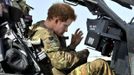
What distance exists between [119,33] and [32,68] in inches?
35.5

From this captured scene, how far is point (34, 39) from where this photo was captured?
14.3 ft

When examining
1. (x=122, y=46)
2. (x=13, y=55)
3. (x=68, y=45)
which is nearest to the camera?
(x=13, y=55)

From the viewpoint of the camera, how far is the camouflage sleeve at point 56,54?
4.25 metres

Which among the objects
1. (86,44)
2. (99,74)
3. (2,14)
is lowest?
(99,74)

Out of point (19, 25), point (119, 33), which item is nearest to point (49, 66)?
point (19, 25)

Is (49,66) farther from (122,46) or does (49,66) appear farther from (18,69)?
(122,46)

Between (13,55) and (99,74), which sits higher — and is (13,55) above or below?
above

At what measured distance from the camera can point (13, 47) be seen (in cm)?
408

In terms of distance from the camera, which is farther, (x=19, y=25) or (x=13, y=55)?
(x=19, y=25)

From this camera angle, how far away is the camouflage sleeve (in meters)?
4.25

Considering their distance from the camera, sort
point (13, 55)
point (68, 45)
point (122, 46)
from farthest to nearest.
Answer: point (68, 45) → point (122, 46) → point (13, 55)

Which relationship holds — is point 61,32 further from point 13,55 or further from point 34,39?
point 13,55

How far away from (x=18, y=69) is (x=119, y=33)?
1.03 meters

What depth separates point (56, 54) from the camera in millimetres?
4258
